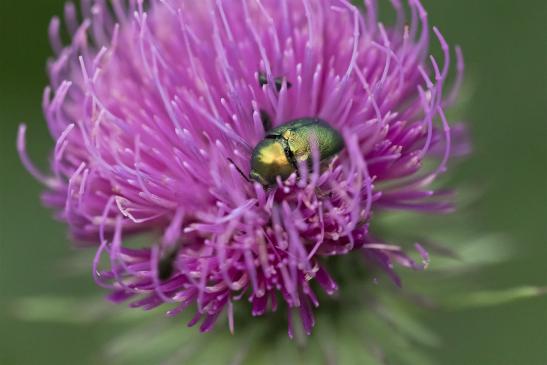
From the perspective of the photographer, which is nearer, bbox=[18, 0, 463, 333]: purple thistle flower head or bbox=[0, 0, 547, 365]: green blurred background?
bbox=[18, 0, 463, 333]: purple thistle flower head

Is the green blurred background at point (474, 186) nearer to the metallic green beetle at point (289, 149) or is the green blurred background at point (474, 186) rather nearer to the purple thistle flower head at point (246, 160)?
the purple thistle flower head at point (246, 160)

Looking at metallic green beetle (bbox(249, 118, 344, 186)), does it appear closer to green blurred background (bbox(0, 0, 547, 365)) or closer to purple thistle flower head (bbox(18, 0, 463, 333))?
purple thistle flower head (bbox(18, 0, 463, 333))

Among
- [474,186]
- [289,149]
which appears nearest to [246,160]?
[289,149]

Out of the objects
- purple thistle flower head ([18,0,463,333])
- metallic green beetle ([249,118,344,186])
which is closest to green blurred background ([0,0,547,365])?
purple thistle flower head ([18,0,463,333])

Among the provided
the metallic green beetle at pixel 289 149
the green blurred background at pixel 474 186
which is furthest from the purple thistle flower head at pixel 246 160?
the green blurred background at pixel 474 186

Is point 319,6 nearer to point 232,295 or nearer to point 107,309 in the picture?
point 232,295
